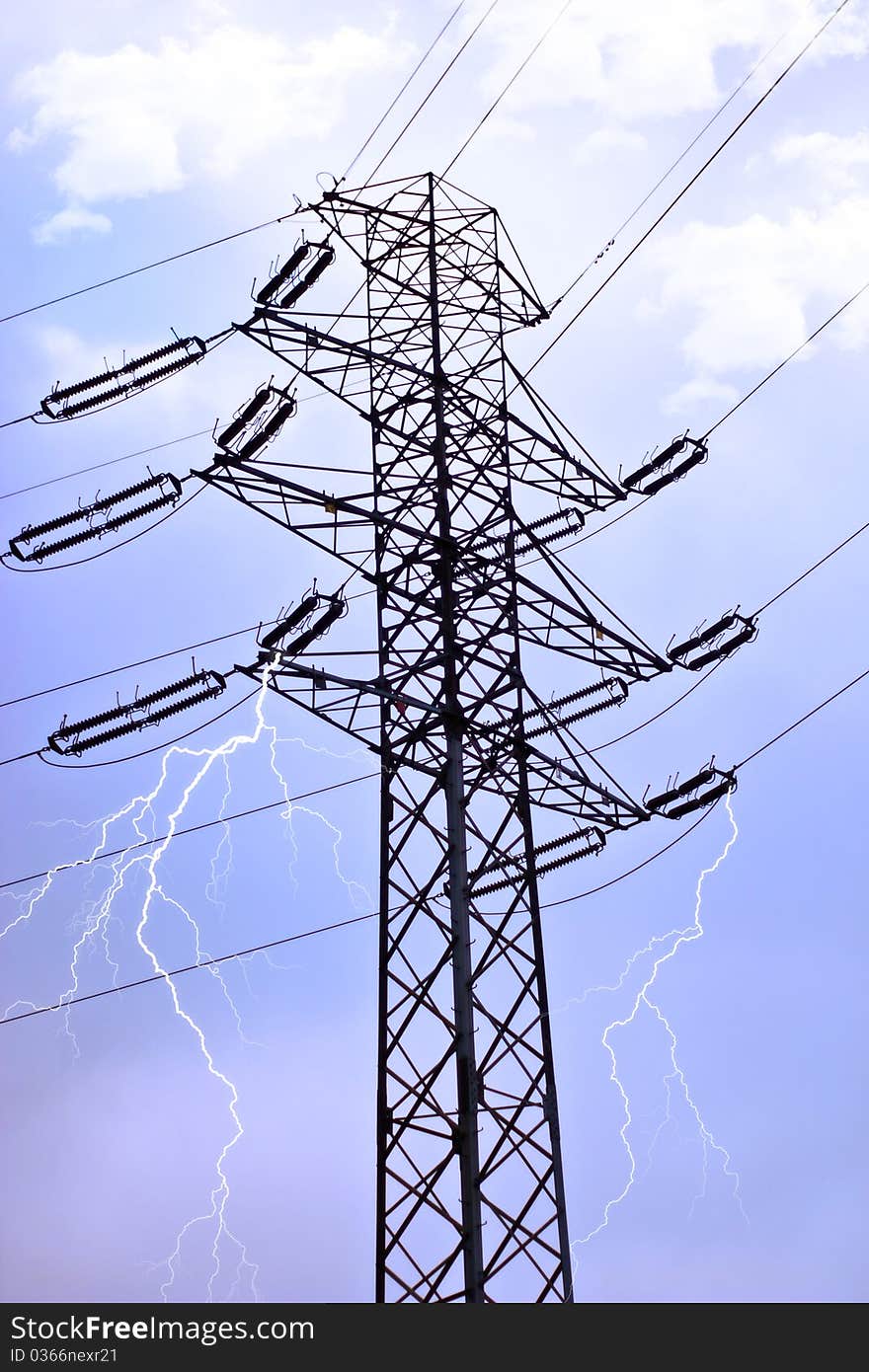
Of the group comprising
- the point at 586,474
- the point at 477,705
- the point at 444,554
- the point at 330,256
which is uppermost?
the point at 330,256

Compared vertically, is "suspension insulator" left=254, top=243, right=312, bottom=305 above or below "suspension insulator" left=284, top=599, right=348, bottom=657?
above

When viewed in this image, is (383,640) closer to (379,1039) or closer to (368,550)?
(368,550)

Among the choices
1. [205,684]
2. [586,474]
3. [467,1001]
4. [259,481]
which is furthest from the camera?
[586,474]

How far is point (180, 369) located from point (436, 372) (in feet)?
10.6

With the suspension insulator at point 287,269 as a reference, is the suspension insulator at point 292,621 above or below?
below

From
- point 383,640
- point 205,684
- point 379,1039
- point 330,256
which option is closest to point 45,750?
point 205,684

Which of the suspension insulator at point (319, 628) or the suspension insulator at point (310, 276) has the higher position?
the suspension insulator at point (310, 276)

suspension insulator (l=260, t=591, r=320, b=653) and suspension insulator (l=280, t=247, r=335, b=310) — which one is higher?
suspension insulator (l=280, t=247, r=335, b=310)

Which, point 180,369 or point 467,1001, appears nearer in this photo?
point 467,1001

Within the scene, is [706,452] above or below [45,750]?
above

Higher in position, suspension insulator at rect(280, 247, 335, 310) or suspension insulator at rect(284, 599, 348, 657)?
suspension insulator at rect(280, 247, 335, 310)

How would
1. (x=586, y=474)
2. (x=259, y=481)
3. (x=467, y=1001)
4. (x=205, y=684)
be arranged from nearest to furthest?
(x=467, y=1001) < (x=259, y=481) < (x=205, y=684) < (x=586, y=474)

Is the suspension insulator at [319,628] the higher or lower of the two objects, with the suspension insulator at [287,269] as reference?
lower

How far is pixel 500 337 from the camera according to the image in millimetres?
21297
